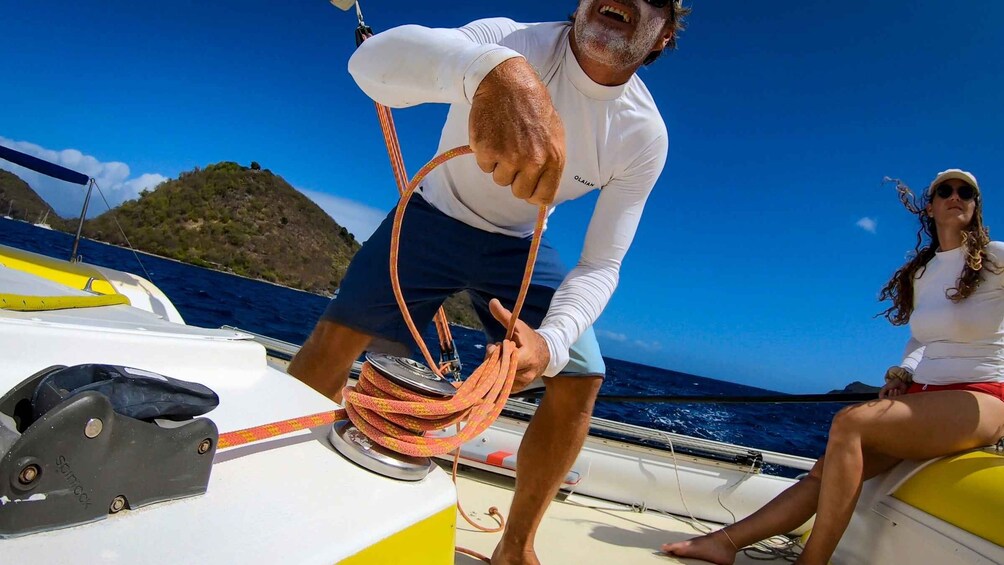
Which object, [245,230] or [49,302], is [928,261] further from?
[245,230]

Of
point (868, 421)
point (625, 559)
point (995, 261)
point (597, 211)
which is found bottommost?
point (625, 559)

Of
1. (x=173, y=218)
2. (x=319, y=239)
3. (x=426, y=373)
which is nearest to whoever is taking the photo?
(x=426, y=373)

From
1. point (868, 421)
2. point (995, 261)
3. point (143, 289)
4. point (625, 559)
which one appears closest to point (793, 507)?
point (868, 421)

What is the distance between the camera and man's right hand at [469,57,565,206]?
995 mm

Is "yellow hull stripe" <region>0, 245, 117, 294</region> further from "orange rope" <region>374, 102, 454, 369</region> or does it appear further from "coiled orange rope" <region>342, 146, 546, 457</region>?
"coiled orange rope" <region>342, 146, 546, 457</region>

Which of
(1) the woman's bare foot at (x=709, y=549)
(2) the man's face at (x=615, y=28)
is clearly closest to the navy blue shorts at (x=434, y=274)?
(2) the man's face at (x=615, y=28)

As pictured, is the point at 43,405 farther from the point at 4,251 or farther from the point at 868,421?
the point at 868,421

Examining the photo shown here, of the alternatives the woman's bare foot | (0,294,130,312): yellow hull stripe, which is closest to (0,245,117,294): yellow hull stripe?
(0,294,130,312): yellow hull stripe

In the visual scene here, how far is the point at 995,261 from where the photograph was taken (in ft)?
6.73

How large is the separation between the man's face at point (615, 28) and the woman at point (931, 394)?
4.86 ft

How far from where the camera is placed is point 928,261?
2.37 m

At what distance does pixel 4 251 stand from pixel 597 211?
207 centimetres

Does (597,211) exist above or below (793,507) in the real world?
above

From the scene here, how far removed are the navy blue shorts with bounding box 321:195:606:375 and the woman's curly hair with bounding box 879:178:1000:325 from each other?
1.40 meters
